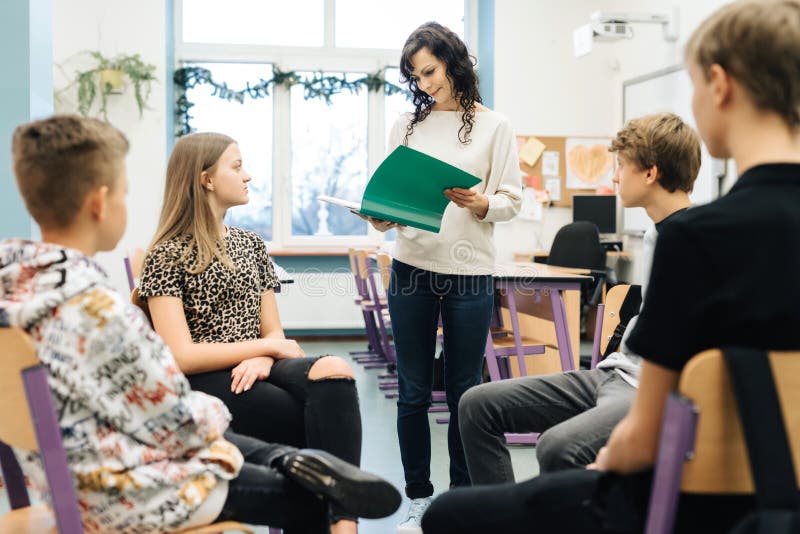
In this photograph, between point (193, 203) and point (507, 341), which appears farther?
point (507, 341)

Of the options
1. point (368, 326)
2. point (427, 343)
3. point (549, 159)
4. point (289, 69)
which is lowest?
point (368, 326)

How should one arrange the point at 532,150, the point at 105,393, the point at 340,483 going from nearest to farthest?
the point at 105,393
the point at 340,483
the point at 532,150

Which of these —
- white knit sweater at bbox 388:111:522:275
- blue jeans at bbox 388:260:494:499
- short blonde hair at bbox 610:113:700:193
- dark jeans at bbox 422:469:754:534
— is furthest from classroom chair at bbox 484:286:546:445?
dark jeans at bbox 422:469:754:534

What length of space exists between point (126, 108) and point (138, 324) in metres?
5.55

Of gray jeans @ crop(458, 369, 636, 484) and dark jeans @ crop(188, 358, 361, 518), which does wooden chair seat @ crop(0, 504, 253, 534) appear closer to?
dark jeans @ crop(188, 358, 361, 518)

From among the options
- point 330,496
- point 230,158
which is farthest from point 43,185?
point 230,158

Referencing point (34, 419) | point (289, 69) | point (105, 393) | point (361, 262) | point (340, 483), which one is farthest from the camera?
point (289, 69)

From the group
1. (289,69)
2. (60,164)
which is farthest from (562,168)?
(60,164)

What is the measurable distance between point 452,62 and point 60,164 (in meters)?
1.34

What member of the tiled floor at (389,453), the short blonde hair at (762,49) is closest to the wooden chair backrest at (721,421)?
the short blonde hair at (762,49)

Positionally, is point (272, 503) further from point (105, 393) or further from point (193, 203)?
point (193, 203)

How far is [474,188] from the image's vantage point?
234 cm

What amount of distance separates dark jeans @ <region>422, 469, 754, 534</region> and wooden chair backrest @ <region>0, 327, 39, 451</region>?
1.83 ft

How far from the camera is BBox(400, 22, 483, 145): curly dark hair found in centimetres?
223
